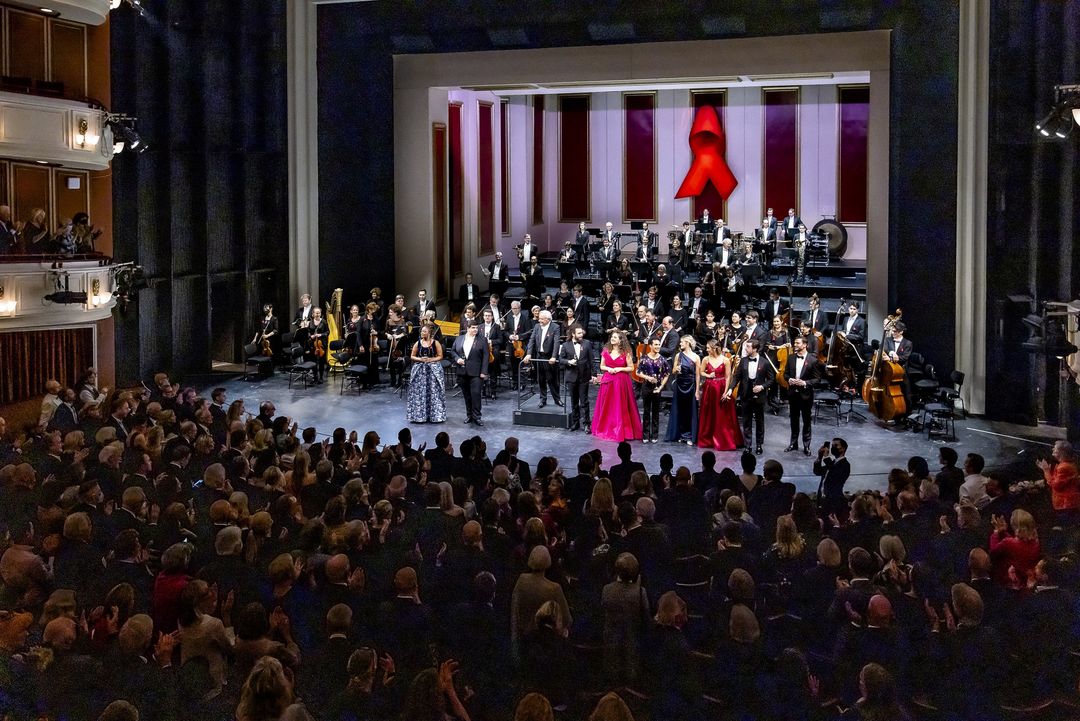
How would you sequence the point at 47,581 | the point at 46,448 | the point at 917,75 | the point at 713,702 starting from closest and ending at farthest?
the point at 713,702, the point at 47,581, the point at 46,448, the point at 917,75

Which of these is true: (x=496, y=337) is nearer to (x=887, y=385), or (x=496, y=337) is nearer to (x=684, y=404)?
(x=684, y=404)

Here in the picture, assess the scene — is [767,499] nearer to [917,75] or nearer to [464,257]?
[917,75]

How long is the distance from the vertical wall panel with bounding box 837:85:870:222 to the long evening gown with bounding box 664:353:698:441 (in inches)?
505

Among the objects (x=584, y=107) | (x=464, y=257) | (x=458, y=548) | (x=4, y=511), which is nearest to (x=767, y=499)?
(x=458, y=548)

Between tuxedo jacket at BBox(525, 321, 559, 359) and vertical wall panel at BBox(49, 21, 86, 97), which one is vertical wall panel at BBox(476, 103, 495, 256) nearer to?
tuxedo jacket at BBox(525, 321, 559, 359)

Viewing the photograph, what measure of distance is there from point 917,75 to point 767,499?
1094cm

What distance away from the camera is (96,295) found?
15242 millimetres

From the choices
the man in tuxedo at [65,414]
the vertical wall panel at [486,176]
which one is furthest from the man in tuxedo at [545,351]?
the vertical wall panel at [486,176]

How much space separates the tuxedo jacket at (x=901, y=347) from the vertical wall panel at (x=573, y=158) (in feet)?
46.0

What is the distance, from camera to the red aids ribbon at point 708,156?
86.6 feet

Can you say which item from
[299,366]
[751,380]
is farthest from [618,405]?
[299,366]

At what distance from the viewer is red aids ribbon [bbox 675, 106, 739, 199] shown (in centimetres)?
2639

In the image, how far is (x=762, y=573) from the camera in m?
6.33

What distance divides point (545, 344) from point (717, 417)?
272cm
